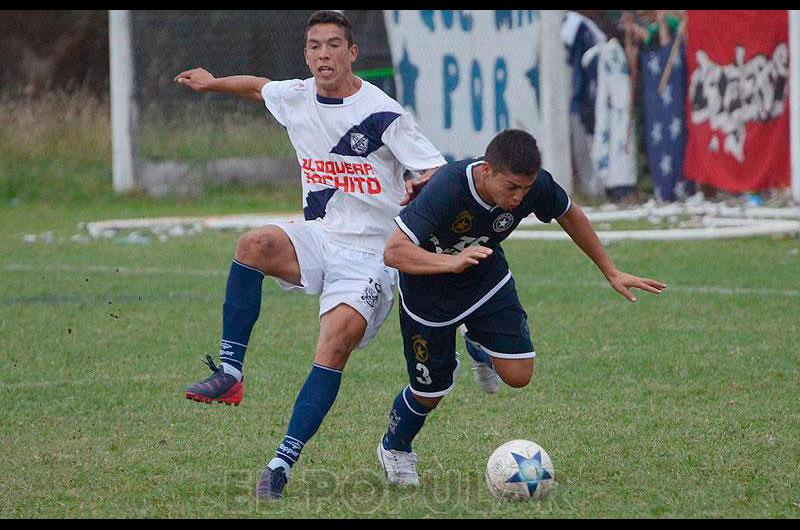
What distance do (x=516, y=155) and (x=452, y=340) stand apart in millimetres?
856

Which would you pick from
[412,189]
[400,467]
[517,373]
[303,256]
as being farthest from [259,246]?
[517,373]

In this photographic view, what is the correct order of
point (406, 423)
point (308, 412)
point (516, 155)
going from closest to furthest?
point (516, 155)
point (308, 412)
point (406, 423)

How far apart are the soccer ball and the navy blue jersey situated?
567mm

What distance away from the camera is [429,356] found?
502 cm

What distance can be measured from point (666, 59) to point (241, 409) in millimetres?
11146

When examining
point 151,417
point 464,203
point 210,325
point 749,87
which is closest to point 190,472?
point 151,417

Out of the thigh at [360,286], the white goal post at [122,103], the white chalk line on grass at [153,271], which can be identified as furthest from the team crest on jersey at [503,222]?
the white goal post at [122,103]

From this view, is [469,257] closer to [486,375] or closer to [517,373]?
[517,373]

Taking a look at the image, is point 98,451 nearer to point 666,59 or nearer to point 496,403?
point 496,403

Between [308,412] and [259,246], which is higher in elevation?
[259,246]

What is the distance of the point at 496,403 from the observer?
6.45 metres

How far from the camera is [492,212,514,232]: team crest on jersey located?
16.0 ft

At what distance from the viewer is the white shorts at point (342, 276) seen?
518 centimetres

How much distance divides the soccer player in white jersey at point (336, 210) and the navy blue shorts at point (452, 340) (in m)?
0.25
